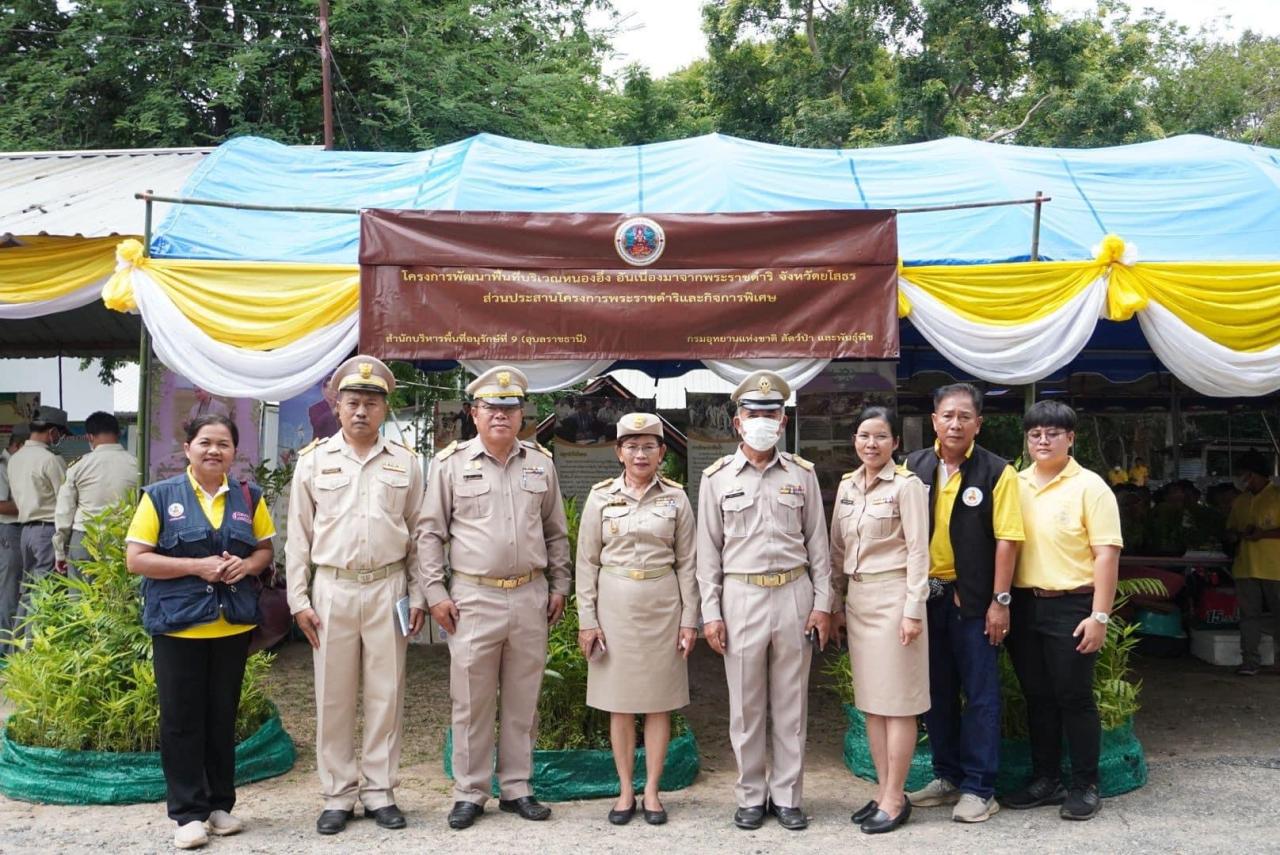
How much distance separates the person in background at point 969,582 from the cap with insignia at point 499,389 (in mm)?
1694

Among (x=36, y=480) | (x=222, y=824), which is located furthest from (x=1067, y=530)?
(x=36, y=480)

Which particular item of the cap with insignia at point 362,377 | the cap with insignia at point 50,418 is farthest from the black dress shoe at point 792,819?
the cap with insignia at point 50,418

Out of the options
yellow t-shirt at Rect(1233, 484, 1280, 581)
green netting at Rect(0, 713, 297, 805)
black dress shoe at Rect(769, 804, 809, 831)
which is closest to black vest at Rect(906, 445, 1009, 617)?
black dress shoe at Rect(769, 804, 809, 831)

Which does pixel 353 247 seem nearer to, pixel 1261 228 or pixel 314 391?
pixel 314 391

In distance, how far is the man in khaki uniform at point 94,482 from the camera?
643 centimetres

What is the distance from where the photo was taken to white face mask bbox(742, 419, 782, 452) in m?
4.20

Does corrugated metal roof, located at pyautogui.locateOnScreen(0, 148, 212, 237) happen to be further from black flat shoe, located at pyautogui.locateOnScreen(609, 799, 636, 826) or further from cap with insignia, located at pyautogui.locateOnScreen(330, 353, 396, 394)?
black flat shoe, located at pyautogui.locateOnScreen(609, 799, 636, 826)

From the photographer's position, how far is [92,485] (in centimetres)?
643

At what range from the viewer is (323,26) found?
476 inches

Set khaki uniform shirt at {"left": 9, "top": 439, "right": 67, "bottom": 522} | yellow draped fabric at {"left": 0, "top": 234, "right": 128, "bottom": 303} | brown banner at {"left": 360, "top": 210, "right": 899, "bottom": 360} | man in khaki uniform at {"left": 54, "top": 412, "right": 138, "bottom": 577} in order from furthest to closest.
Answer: khaki uniform shirt at {"left": 9, "top": 439, "right": 67, "bottom": 522} < man in khaki uniform at {"left": 54, "top": 412, "right": 138, "bottom": 577} < yellow draped fabric at {"left": 0, "top": 234, "right": 128, "bottom": 303} < brown banner at {"left": 360, "top": 210, "right": 899, "bottom": 360}

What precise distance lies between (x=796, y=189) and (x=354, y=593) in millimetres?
3508

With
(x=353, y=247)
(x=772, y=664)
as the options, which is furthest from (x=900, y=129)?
(x=772, y=664)

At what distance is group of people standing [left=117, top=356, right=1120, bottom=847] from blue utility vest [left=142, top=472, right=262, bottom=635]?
0.07ft

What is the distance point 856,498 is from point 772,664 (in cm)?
73
